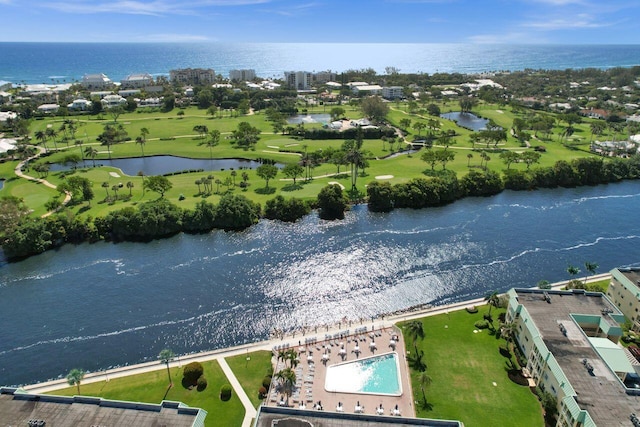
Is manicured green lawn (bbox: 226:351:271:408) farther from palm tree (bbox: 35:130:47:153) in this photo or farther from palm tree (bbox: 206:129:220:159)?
palm tree (bbox: 35:130:47:153)

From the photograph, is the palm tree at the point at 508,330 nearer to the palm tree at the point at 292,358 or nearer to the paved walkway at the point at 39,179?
the palm tree at the point at 292,358

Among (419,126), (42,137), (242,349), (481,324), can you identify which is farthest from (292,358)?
(42,137)

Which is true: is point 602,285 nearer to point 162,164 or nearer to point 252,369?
point 252,369

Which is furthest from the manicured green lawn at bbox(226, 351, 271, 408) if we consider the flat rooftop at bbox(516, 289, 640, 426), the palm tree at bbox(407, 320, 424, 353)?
the flat rooftop at bbox(516, 289, 640, 426)

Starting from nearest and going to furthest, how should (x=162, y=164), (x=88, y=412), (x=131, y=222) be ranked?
1. (x=88, y=412)
2. (x=131, y=222)
3. (x=162, y=164)

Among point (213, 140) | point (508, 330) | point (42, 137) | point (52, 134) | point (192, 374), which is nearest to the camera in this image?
point (192, 374)

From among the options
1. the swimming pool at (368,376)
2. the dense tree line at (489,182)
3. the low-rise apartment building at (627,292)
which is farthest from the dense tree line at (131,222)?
the low-rise apartment building at (627,292)

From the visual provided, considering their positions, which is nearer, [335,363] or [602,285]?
[335,363]

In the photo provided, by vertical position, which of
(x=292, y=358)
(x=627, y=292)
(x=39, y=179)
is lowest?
(x=292, y=358)
